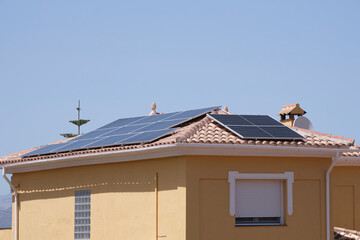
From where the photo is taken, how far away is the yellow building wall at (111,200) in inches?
862

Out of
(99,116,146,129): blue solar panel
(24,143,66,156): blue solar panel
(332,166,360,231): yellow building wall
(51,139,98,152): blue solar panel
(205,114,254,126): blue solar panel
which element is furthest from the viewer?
(332,166,360,231): yellow building wall

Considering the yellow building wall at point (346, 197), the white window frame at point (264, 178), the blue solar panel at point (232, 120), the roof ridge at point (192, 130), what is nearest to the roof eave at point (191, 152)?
the roof ridge at point (192, 130)

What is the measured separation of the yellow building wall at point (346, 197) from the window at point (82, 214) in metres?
9.17

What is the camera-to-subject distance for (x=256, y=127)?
23.3 meters

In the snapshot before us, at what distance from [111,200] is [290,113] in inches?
468

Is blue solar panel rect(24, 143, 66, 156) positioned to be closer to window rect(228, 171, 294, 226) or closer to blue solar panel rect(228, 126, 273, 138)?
blue solar panel rect(228, 126, 273, 138)

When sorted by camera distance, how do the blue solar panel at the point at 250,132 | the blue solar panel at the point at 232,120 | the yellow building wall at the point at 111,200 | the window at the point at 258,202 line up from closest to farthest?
the yellow building wall at the point at 111,200 < the blue solar panel at the point at 250,132 < the window at the point at 258,202 < the blue solar panel at the point at 232,120

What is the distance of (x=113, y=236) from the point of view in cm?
2409

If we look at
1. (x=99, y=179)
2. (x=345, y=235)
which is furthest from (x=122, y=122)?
Result: (x=345, y=235)

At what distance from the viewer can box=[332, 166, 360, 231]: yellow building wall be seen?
2817 centimetres

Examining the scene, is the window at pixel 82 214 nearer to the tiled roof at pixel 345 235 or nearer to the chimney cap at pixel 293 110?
the tiled roof at pixel 345 235

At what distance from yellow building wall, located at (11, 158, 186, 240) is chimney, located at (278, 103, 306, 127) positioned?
36.1 ft

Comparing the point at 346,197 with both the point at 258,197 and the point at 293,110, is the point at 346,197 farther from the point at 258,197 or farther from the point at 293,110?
the point at 258,197

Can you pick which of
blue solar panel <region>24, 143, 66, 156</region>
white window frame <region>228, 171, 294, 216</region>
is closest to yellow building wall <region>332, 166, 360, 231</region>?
white window frame <region>228, 171, 294, 216</region>
